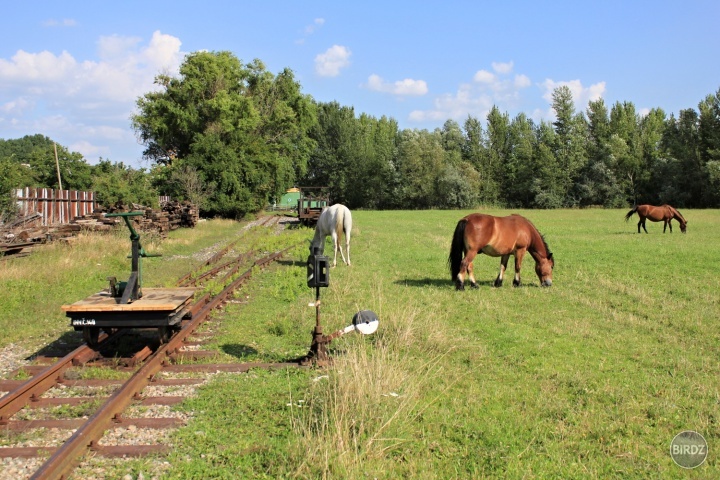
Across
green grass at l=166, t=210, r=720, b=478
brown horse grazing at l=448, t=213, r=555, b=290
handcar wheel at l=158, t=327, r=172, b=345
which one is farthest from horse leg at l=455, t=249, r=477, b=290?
handcar wheel at l=158, t=327, r=172, b=345

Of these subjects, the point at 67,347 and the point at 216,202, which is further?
the point at 216,202

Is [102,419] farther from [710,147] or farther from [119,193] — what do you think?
[710,147]

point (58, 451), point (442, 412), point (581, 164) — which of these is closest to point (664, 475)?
point (442, 412)

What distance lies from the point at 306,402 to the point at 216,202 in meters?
38.0

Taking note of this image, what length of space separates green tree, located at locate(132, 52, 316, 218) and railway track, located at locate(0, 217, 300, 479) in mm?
35308

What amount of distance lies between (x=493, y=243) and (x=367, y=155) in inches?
2865

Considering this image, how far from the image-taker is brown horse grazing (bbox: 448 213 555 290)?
11602mm

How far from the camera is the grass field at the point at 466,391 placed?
13.9 feet

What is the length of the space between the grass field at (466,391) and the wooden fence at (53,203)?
12.5 meters

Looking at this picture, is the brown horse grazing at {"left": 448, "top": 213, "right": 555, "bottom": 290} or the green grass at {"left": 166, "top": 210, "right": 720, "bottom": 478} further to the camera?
the brown horse grazing at {"left": 448, "top": 213, "right": 555, "bottom": 290}

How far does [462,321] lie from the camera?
351 inches

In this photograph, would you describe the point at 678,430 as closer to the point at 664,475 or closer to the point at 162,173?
the point at 664,475

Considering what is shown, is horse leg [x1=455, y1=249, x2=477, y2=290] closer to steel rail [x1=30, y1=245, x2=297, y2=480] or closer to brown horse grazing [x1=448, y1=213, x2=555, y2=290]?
brown horse grazing [x1=448, y1=213, x2=555, y2=290]

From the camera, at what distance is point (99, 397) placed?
18.2 feet
